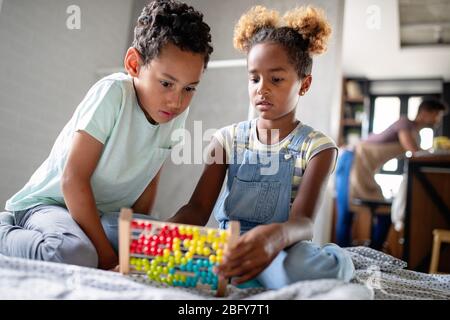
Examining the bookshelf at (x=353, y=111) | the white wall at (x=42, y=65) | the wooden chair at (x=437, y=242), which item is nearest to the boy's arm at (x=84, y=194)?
the white wall at (x=42, y=65)

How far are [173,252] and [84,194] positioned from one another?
270 mm

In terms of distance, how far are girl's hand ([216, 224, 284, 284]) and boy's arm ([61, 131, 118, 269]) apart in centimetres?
34

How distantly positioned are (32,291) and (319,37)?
95 cm

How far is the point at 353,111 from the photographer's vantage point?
19.7 ft

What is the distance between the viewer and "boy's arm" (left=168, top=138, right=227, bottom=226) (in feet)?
3.51

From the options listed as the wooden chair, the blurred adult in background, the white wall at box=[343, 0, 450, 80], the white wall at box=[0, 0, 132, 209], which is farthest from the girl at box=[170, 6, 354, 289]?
the white wall at box=[343, 0, 450, 80]

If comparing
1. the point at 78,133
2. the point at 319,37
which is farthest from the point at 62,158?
the point at 319,37

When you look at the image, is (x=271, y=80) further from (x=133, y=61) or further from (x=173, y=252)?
(x=173, y=252)

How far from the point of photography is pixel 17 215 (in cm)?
110

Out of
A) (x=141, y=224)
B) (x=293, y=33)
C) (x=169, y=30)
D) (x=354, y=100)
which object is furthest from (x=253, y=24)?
(x=354, y=100)

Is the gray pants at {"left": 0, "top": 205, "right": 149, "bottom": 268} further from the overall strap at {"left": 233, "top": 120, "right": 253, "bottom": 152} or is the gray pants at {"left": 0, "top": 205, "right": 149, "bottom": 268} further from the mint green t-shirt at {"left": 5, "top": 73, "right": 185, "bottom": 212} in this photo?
→ the overall strap at {"left": 233, "top": 120, "right": 253, "bottom": 152}

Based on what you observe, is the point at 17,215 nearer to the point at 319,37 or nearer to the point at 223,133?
the point at 223,133

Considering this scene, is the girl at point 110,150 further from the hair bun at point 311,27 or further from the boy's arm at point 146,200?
the hair bun at point 311,27

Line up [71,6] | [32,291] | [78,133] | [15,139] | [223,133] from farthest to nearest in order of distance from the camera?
[71,6]
[15,139]
[223,133]
[78,133]
[32,291]
